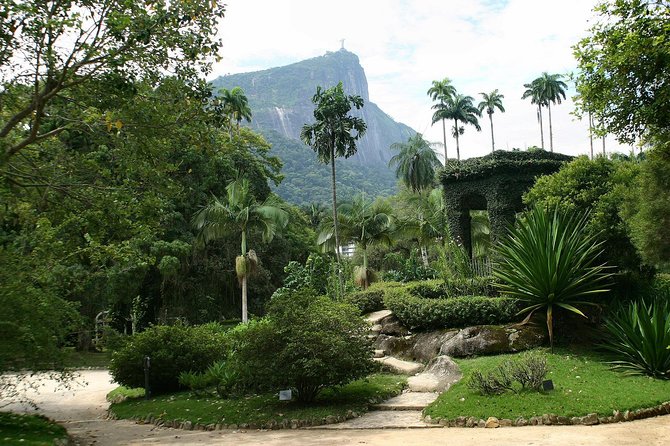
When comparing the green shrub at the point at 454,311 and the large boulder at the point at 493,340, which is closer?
the large boulder at the point at 493,340

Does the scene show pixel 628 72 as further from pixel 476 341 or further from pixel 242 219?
pixel 242 219

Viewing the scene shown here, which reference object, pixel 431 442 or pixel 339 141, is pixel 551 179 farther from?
pixel 339 141

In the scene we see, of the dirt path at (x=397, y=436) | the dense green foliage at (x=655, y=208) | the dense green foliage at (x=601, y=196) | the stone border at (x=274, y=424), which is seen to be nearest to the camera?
the dirt path at (x=397, y=436)

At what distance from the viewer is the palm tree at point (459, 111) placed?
53.4m

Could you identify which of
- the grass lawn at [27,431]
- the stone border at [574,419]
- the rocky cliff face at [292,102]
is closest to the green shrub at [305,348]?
the stone border at [574,419]

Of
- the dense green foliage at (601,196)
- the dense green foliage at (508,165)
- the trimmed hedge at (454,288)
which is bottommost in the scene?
the trimmed hedge at (454,288)

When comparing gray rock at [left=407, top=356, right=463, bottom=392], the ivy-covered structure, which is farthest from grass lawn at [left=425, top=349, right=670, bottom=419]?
the ivy-covered structure

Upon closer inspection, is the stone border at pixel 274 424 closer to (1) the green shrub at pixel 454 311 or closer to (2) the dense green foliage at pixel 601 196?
(1) the green shrub at pixel 454 311

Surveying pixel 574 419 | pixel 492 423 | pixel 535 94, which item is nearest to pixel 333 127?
pixel 492 423

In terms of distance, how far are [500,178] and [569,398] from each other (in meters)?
11.1

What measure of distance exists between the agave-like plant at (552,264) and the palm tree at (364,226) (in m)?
17.8

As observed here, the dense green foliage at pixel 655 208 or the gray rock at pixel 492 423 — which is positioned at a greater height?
the dense green foliage at pixel 655 208

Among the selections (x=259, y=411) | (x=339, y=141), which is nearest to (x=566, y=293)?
(x=259, y=411)

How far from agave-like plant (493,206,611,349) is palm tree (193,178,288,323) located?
15291mm
